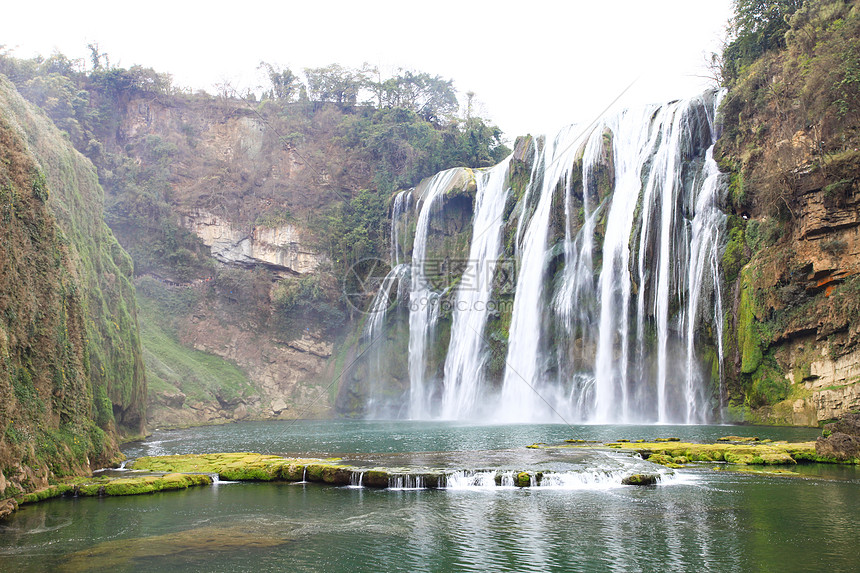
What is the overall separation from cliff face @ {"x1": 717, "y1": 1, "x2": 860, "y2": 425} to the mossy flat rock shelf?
5.95m

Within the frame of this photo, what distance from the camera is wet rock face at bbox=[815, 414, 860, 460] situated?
16531 mm

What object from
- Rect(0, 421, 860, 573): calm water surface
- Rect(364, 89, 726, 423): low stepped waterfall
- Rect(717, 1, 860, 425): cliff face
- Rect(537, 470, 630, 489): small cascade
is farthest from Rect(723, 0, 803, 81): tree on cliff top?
Rect(537, 470, 630, 489): small cascade

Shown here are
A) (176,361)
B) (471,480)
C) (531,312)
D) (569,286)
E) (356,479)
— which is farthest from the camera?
(176,361)

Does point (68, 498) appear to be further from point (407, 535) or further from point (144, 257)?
point (144, 257)

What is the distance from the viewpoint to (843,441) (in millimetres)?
16594

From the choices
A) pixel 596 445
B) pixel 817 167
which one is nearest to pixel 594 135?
pixel 817 167

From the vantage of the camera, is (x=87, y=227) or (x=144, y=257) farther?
(x=144, y=257)

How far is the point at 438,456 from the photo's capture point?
19625 millimetres

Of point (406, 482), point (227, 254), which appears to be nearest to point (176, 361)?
point (227, 254)

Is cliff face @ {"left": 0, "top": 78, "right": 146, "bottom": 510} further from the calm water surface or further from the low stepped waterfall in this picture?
the low stepped waterfall

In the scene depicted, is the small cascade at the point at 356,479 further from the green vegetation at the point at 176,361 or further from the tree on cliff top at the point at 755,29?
the tree on cliff top at the point at 755,29

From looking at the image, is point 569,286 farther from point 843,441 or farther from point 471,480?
point 471,480

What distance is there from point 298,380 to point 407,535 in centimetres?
4364

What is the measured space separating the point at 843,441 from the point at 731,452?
273 centimetres
